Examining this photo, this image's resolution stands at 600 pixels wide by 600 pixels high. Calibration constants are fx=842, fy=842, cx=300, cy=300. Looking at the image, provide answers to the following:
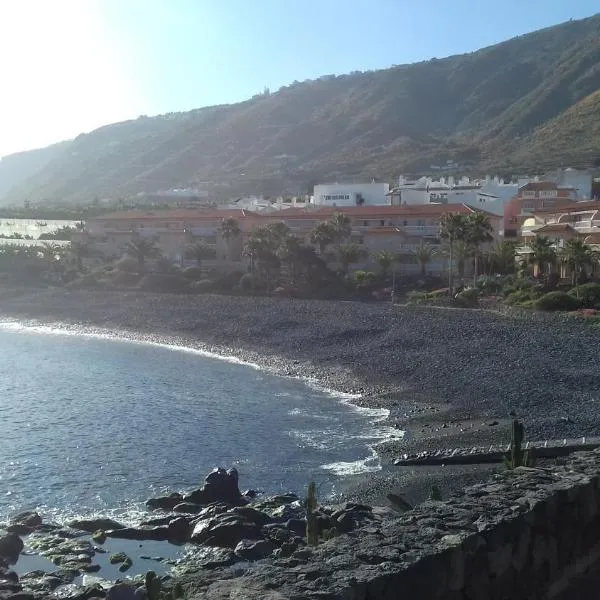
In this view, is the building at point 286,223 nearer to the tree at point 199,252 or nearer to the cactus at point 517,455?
the tree at point 199,252

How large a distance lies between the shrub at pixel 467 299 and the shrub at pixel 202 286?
20379mm

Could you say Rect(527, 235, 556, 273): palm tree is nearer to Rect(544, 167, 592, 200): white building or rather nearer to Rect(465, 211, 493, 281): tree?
Rect(465, 211, 493, 281): tree

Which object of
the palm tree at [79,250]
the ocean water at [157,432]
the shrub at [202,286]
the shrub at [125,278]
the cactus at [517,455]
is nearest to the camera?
the cactus at [517,455]

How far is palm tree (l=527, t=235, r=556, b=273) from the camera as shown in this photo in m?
50.9

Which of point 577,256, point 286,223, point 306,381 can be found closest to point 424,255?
point 577,256

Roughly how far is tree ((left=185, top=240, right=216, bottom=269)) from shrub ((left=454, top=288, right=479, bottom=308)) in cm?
2630

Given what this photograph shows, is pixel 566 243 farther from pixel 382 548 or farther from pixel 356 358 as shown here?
pixel 382 548

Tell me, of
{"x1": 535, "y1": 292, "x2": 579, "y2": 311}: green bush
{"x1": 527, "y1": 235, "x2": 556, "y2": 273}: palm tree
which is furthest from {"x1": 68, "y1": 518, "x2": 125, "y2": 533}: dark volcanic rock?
{"x1": 527, "y1": 235, "x2": 556, "y2": 273}: palm tree

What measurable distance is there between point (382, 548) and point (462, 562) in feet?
2.93

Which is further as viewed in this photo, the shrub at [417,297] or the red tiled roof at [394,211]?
the red tiled roof at [394,211]

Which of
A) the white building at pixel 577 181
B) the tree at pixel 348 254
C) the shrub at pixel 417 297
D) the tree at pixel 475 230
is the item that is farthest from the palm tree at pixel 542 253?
the white building at pixel 577 181

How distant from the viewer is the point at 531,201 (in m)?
74.0

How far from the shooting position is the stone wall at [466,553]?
8625 millimetres

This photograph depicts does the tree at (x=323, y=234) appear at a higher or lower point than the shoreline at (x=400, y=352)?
higher
